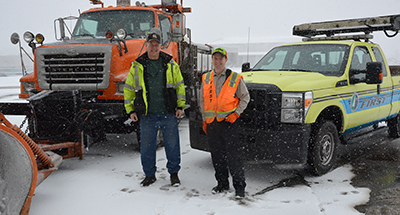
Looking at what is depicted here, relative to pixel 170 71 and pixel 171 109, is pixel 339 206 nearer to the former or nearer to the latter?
pixel 171 109

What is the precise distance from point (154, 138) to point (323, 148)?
2.41 metres

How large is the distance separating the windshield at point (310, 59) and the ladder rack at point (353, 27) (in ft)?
3.56

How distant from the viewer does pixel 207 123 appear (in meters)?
3.94

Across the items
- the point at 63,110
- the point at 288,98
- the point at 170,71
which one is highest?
the point at 170,71

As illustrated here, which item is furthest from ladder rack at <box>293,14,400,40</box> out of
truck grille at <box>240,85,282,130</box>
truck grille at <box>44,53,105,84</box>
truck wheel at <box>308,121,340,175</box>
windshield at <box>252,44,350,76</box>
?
truck grille at <box>44,53,105,84</box>

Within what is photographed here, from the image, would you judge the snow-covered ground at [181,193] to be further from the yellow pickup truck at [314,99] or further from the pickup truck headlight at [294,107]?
the pickup truck headlight at [294,107]

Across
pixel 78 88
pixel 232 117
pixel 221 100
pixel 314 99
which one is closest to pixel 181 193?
pixel 232 117

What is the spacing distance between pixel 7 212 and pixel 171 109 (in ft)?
6.93

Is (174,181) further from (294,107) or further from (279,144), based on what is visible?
(294,107)

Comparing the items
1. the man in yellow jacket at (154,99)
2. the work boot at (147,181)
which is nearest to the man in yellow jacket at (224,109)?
the man in yellow jacket at (154,99)

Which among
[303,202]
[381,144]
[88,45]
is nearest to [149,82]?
[88,45]

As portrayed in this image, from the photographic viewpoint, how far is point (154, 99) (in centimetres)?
427

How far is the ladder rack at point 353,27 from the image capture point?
614 centimetres

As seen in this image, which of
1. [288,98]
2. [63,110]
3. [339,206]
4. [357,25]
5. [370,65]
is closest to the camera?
[339,206]
